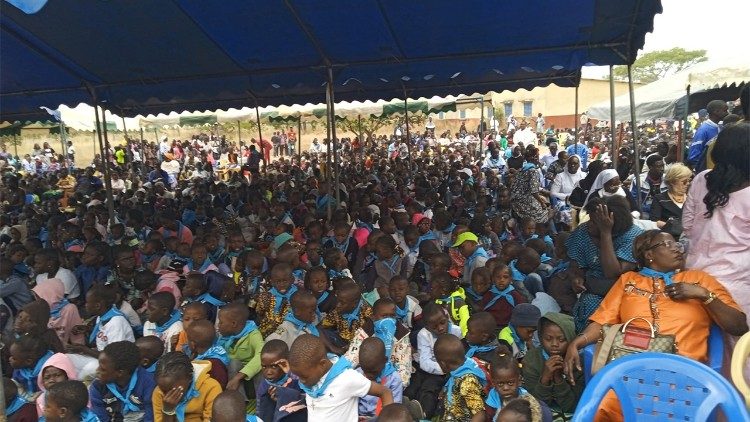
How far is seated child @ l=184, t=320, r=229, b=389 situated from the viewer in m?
3.13

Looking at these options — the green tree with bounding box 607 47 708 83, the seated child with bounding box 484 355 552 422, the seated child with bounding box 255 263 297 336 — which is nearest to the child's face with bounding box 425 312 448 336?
the seated child with bounding box 484 355 552 422

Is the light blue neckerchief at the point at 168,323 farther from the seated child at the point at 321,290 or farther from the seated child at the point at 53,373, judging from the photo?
the seated child at the point at 321,290

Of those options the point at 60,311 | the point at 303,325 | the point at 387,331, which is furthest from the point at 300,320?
the point at 60,311

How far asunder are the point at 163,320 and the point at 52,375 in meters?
0.87

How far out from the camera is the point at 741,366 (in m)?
2.02

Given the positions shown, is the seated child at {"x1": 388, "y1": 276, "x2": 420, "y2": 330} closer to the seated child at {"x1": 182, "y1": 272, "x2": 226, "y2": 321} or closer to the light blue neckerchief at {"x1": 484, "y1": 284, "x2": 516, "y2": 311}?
the light blue neckerchief at {"x1": 484, "y1": 284, "x2": 516, "y2": 311}

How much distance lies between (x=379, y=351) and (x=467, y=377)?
18.3 inches

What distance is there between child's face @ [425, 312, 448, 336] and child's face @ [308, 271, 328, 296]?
37.4 inches

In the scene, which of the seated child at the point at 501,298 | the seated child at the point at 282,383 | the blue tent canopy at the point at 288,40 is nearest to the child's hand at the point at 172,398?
the seated child at the point at 282,383

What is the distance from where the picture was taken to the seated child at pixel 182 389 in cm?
263

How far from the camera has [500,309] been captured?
12.3 feet

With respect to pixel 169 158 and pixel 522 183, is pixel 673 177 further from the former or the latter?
pixel 169 158

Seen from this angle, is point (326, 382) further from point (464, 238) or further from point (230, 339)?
point (464, 238)

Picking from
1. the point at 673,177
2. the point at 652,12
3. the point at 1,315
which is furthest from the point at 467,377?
the point at 652,12
